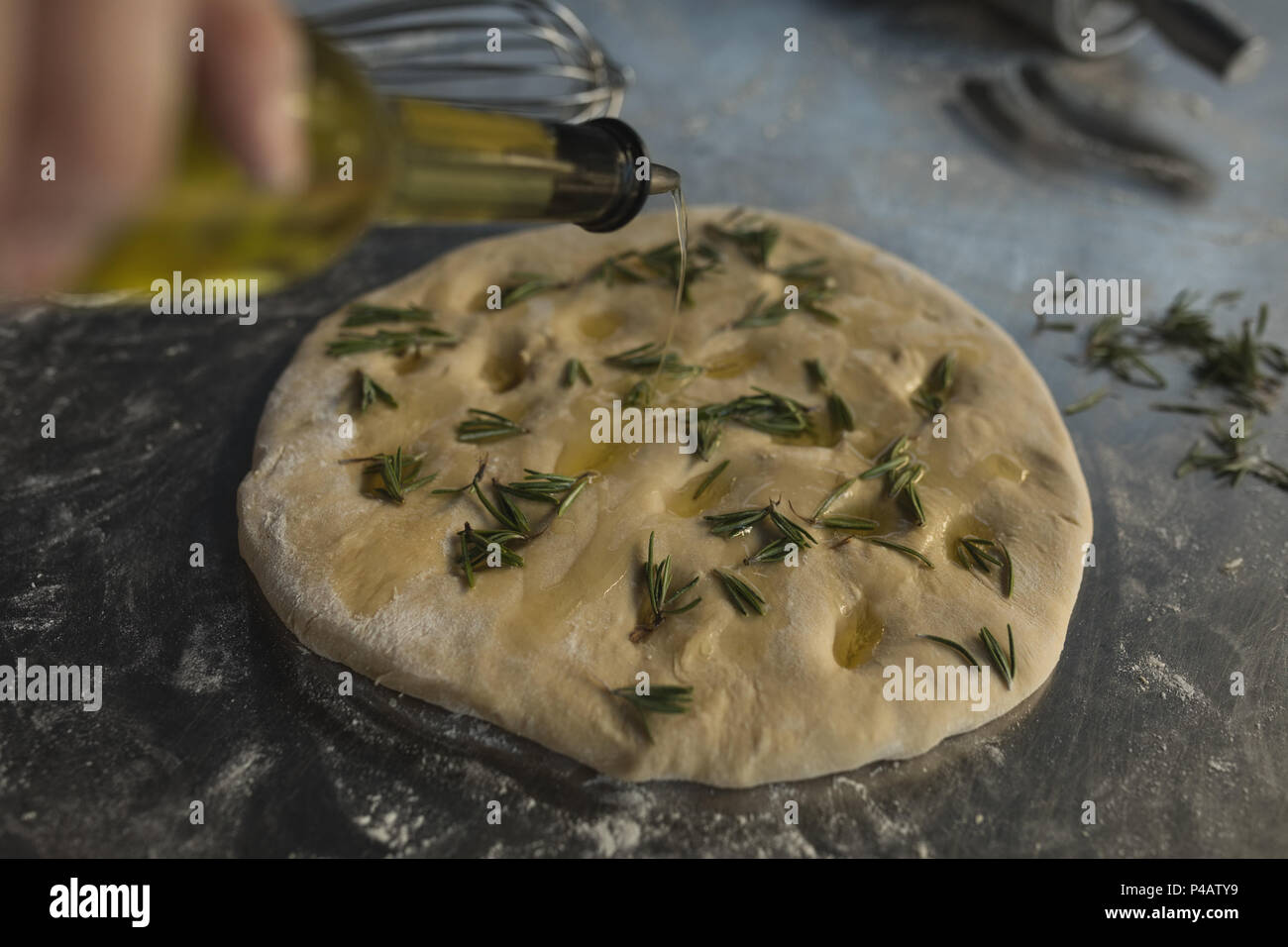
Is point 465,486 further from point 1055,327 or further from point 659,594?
point 1055,327

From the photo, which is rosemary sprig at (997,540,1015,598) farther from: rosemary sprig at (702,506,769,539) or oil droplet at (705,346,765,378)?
oil droplet at (705,346,765,378)

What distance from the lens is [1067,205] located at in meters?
3.66

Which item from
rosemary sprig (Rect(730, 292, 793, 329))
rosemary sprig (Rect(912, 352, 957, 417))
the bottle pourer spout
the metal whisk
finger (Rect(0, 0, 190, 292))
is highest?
the metal whisk

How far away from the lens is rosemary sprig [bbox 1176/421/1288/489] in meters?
2.67

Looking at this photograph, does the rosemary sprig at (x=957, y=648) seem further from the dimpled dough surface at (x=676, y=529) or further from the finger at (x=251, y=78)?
the finger at (x=251, y=78)

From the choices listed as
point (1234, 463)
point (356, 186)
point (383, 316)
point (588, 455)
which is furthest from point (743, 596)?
point (1234, 463)

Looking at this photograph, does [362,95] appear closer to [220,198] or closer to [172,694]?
[220,198]

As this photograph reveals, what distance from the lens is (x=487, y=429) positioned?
2.36 m

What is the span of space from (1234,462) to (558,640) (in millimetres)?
1906

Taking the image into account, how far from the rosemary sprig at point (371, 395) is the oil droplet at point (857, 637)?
1.20 m

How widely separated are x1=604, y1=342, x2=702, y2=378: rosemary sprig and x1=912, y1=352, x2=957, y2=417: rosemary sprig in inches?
22.4

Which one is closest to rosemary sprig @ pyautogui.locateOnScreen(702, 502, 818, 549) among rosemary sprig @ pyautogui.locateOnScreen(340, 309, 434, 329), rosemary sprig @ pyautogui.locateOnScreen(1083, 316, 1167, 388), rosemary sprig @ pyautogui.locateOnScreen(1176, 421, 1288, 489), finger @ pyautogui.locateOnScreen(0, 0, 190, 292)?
rosemary sprig @ pyautogui.locateOnScreen(340, 309, 434, 329)

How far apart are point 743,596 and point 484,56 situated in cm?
311

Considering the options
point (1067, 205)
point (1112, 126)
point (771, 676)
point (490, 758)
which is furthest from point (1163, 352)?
point (490, 758)
